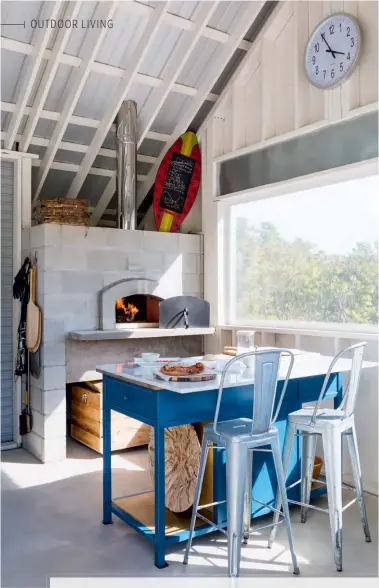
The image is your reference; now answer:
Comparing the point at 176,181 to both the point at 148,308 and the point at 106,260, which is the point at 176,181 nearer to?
the point at 106,260

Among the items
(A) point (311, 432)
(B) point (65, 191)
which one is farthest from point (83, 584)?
(B) point (65, 191)

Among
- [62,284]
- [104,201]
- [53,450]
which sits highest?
[104,201]

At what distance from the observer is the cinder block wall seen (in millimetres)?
4473

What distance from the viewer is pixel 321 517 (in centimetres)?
336

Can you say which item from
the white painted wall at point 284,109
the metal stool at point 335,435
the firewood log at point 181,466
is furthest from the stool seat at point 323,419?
the white painted wall at point 284,109

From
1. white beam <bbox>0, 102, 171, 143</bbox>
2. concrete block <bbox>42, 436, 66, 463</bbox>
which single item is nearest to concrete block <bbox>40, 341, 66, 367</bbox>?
concrete block <bbox>42, 436, 66, 463</bbox>

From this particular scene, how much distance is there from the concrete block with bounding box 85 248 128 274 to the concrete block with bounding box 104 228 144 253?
55mm

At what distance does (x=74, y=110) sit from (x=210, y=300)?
2143 mm

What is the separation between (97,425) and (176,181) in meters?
2.41

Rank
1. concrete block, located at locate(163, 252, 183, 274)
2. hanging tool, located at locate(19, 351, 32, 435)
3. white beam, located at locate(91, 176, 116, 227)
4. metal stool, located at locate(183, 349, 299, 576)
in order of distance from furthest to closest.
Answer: white beam, located at locate(91, 176, 116, 227), concrete block, located at locate(163, 252, 183, 274), hanging tool, located at locate(19, 351, 32, 435), metal stool, located at locate(183, 349, 299, 576)

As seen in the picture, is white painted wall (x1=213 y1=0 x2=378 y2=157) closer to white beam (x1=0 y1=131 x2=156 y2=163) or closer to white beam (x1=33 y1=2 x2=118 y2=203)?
white beam (x1=0 y1=131 x2=156 y2=163)

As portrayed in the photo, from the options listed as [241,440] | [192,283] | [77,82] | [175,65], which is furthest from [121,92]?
[241,440]

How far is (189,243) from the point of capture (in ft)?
17.3

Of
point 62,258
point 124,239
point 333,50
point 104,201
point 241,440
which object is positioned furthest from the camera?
point 104,201
